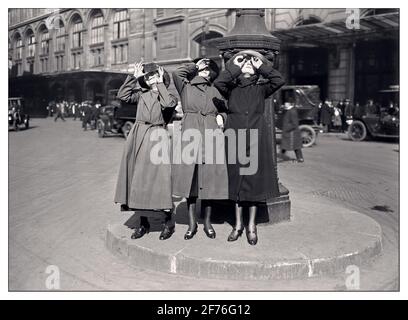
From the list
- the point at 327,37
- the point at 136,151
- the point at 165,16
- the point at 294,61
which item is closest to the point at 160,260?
the point at 136,151

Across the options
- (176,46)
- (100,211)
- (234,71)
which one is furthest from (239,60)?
(176,46)

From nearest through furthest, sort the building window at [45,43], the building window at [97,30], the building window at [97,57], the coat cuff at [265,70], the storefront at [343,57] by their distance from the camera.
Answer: the coat cuff at [265,70]
the storefront at [343,57]
the building window at [97,30]
the building window at [97,57]
the building window at [45,43]

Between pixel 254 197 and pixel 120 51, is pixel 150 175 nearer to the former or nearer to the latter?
pixel 254 197

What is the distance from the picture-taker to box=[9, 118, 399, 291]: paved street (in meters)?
3.60

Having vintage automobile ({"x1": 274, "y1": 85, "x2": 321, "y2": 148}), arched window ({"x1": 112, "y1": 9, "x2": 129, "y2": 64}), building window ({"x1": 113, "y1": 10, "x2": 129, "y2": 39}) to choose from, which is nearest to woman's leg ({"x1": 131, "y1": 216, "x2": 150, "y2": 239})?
vintage automobile ({"x1": 274, "y1": 85, "x2": 321, "y2": 148})

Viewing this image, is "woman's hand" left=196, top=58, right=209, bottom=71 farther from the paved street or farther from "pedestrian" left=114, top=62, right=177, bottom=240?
the paved street

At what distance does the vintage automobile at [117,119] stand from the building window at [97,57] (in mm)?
22324

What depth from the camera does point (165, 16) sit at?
30281mm

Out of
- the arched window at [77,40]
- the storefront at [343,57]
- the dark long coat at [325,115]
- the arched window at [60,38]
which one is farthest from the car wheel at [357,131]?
the arched window at [60,38]

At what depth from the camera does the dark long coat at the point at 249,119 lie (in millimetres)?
4086

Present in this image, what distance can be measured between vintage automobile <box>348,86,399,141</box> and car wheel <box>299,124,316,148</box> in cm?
257

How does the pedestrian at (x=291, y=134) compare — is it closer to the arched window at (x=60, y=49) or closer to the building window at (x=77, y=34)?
the building window at (x=77, y=34)

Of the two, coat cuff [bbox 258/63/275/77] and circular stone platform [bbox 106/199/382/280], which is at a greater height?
coat cuff [bbox 258/63/275/77]

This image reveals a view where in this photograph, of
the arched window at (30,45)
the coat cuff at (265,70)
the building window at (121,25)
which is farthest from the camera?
the building window at (121,25)
